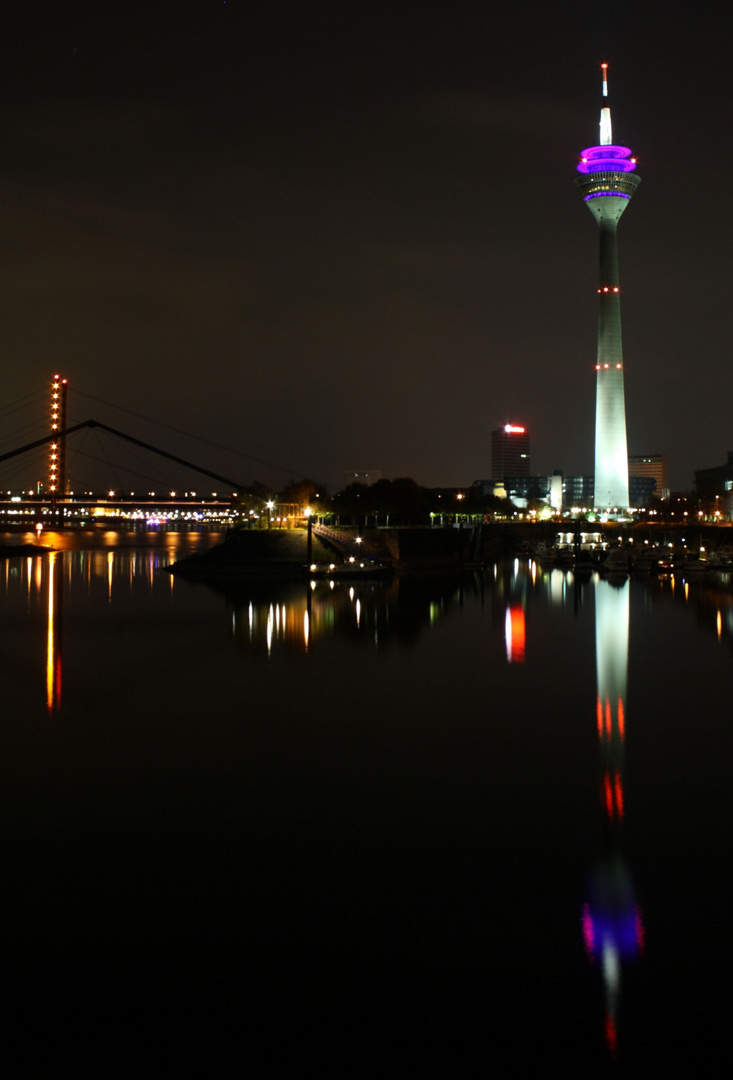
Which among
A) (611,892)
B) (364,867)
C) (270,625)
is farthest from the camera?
(270,625)

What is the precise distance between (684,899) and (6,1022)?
13.4 ft

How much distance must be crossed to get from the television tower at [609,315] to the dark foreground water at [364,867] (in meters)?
80.3

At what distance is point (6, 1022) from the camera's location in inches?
191

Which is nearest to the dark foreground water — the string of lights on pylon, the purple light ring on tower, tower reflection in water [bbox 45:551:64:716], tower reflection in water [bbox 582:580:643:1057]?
tower reflection in water [bbox 582:580:643:1057]

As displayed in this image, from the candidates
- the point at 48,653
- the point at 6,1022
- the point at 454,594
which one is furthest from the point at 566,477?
the point at 6,1022

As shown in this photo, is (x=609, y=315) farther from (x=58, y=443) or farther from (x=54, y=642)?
(x=54, y=642)

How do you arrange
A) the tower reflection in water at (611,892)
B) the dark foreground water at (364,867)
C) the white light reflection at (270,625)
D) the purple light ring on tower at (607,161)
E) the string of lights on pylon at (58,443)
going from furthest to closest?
the purple light ring on tower at (607,161) < the string of lights on pylon at (58,443) < the white light reflection at (270,625) < the tower reflection in water at (611,892) < the dark foreground water at (364,867)

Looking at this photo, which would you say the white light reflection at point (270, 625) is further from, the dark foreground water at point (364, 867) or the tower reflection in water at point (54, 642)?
the tower reflection in water at point (54, 642)

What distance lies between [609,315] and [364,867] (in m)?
90.2

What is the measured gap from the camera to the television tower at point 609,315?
91000mm

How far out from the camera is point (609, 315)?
3583 inches

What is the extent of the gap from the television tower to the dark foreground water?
80254mm

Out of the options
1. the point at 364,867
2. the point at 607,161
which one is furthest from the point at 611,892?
the point at 607,161

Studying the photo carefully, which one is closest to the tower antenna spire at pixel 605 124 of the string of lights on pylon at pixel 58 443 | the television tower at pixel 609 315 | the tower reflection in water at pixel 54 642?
the television tower at pixel 609 315
